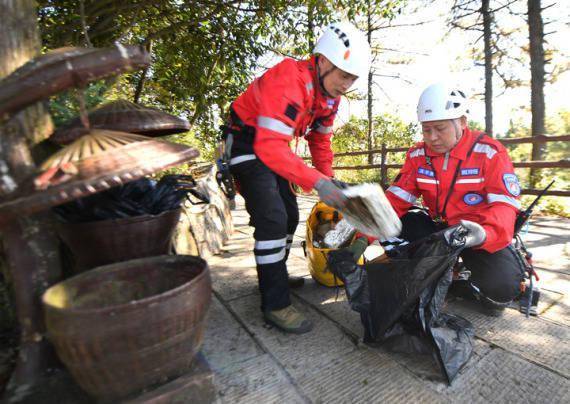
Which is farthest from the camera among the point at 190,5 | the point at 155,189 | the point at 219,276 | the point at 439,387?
the point at 190,5

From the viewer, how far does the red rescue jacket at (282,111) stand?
5.98 ft

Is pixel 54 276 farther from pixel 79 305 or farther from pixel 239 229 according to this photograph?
pixel 239 229

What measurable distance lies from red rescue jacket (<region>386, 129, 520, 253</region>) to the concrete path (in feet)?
1.99

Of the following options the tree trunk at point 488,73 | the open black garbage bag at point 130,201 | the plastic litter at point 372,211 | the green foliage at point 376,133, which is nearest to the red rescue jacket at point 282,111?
the plastic litter at point 372,211

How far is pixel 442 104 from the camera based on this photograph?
2084 mm

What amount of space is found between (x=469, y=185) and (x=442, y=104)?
58cm

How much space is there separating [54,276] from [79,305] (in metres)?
0.36

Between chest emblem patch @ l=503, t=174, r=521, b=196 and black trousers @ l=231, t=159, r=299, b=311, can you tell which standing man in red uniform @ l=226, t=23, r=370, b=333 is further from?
chest emblem patch @ l=503, t=174, r=521, b=196

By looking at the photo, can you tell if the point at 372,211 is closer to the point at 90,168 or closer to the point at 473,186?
the point at 473,186

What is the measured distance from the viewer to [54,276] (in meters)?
1.61

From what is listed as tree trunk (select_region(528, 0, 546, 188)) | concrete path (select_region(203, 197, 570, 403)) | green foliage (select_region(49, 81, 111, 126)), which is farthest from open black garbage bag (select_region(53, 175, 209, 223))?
tree trunk (select_region(528, 0, 546, 188))

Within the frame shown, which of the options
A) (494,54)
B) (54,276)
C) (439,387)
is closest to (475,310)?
(439,387)

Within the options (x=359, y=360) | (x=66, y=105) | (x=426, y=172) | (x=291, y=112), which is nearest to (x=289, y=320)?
(x=359, y=360)

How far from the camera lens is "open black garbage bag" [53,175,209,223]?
1655 mm
